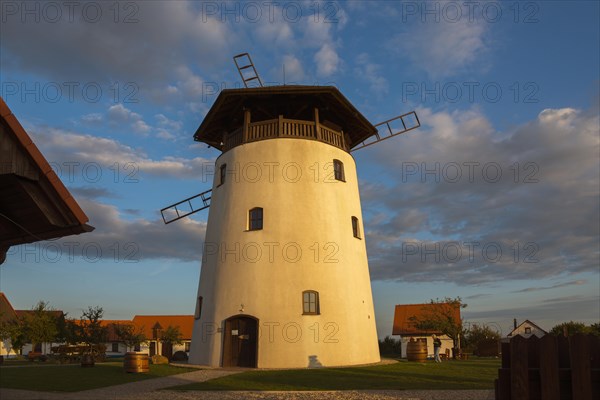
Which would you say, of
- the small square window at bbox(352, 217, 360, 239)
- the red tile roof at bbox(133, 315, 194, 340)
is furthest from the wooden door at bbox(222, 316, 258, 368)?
the red tile roof at bbox(133, 315, 194, 340)

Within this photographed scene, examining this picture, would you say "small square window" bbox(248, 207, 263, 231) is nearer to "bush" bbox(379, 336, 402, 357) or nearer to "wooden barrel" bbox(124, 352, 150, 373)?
"wooden barrel" bbox(124, 352, 150, 373)

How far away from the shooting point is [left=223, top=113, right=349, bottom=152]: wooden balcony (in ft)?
78.8

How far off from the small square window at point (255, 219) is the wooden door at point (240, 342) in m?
3.96

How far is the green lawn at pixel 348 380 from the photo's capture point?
14548mm

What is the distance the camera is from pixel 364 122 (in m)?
26.5

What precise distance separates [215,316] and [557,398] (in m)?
17.8

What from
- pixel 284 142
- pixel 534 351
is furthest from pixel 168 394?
pixel 284 142

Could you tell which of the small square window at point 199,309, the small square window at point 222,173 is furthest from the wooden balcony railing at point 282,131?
the small square window at point 199,309

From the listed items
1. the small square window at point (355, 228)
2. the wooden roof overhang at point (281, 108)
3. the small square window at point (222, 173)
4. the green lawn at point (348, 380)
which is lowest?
the green lawn at point (348, 380)

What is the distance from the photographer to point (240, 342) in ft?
71.9

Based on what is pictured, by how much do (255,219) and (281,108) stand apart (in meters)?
→ 5.67

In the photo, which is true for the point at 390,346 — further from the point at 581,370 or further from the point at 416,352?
the point at 581,370

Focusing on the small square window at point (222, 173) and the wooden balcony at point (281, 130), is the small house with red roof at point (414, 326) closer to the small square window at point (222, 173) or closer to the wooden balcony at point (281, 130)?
the wooden balcony at point (281, 130)

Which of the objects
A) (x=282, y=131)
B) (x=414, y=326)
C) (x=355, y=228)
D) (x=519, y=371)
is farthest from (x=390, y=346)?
(x=519, y=371)
